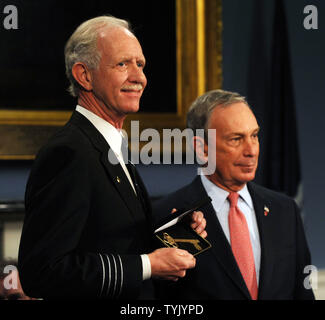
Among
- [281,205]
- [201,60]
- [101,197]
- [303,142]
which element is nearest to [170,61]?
[201,60]

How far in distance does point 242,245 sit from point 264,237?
0.28 ft

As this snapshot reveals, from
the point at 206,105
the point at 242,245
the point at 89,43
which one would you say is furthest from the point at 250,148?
the point at 89,43

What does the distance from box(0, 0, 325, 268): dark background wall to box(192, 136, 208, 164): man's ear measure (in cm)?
224

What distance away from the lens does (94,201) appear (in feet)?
5.15

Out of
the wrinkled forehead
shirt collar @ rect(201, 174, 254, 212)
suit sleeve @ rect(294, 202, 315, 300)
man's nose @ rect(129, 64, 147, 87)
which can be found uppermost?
man's nose @ rect(129, 64, 147, 87)

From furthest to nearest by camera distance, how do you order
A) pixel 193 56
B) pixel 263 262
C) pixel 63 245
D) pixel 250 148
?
1. pixel 193 56
2. pixel 250 148
3. pixel 263 262
4. pixel 63 245

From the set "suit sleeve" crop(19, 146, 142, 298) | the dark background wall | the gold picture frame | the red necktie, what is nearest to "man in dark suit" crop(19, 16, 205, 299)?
"suit sleeve" crop(19, 146, 142, 298)

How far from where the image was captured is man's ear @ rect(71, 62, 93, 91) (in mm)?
1684

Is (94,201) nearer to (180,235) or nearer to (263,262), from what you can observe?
(180,235)

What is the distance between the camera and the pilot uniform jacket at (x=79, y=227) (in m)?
1.46

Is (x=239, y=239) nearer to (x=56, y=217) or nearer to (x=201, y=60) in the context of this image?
(x=56, y=217)

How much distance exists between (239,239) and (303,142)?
8.76 ft

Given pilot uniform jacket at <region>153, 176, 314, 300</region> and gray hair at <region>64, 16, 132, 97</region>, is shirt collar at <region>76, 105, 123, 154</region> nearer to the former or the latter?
gray hair at <region>64, 16, 132, 97</region>

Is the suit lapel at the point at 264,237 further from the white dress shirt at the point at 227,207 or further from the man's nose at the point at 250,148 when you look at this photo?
the man's nose at the point at 250,148
